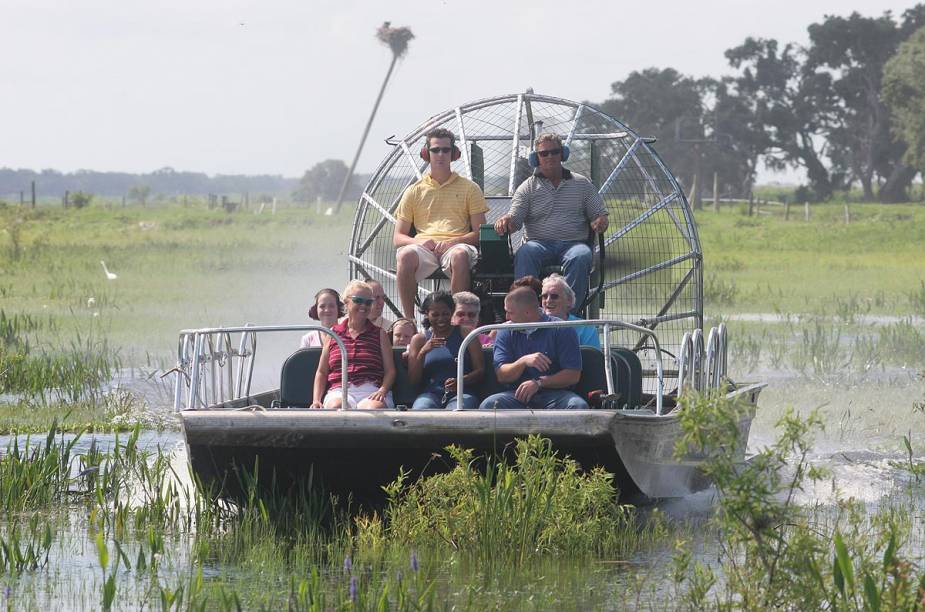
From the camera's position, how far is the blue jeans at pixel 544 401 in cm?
1009

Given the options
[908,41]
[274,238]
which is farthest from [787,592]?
[908,41]

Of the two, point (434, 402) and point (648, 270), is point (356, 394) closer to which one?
point (434, 402)

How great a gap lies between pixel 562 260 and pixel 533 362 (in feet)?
8.20

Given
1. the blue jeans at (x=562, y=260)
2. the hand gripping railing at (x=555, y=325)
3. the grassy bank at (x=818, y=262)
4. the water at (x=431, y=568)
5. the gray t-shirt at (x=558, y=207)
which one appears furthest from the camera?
the grassy bank at (x=818, y=262)

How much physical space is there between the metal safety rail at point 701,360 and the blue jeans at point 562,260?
1.08 metres

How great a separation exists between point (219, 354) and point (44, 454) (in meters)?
1.32

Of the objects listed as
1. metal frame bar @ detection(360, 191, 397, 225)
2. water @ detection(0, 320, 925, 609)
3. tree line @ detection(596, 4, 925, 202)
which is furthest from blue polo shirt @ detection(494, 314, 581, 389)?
tree line @ detection(596, 4, 925, 202)

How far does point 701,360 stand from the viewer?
35.4 feet

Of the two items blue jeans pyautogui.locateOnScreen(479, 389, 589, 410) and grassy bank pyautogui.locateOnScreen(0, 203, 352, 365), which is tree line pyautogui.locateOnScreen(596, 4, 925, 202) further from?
blue jeans pyautogui.locateOnScreen(479, 389, 589, 410)

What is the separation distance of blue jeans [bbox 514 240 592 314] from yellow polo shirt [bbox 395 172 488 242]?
571 millimetres

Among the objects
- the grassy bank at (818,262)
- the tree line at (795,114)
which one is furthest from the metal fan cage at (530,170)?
the tree line at (795,114)

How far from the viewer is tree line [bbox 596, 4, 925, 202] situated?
7756 cm

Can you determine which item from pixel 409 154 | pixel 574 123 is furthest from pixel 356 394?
pixel 574 123

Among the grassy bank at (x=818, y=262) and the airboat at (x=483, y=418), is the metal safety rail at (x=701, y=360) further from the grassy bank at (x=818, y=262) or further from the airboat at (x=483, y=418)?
the grassy bank at (x=818, y=262)
